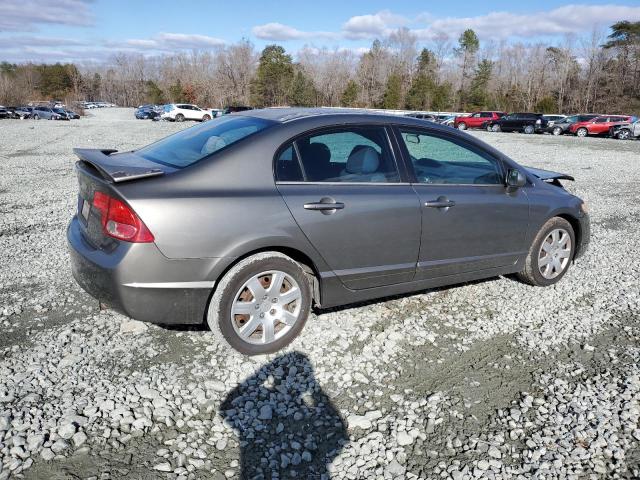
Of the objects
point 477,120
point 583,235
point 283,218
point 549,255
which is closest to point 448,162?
point 549,255

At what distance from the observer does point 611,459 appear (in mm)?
2672

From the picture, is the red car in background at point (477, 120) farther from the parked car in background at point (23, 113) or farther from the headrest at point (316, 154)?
the parked car in background at point (23, 113)

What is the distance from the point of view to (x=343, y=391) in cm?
321

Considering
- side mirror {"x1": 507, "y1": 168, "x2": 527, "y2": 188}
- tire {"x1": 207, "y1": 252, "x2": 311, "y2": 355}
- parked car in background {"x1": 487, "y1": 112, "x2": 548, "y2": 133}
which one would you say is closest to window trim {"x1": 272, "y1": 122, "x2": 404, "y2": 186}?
tire {"x1": 207, "y1": 252, "x2": 311, "y2": 355}

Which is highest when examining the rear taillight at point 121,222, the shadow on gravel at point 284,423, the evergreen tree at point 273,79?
the evergreen tree at point 273,79

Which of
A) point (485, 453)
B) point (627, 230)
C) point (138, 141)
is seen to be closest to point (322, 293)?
point (485, 453)

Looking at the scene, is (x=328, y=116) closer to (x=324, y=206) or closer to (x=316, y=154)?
(x=316, y=154)

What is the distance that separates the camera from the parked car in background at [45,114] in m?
47.1

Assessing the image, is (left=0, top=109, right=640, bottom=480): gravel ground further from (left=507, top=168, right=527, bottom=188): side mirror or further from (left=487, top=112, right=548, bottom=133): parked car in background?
(left=487, top=112, right=548, bottom=133): parked car in background

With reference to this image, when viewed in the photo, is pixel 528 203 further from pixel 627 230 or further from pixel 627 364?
pixel 627 230

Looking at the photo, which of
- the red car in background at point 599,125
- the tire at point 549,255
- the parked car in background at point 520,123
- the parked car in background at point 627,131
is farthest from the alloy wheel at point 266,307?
the parked car in background at point 520,123

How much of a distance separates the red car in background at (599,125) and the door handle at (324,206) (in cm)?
3507

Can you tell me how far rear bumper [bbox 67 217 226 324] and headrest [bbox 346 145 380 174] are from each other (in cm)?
129

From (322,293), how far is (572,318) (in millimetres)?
2303
